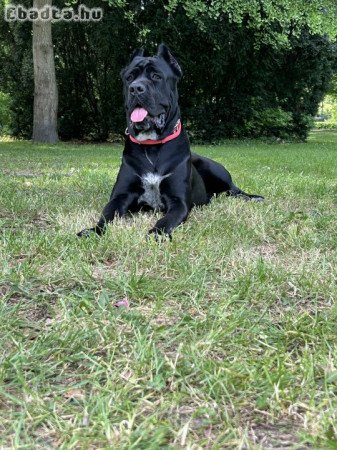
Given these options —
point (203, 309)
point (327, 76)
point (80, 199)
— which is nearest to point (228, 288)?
point (203, 309)

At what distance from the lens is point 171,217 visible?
3467 mm

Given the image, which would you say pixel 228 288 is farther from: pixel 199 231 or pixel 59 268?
pixel 199 231

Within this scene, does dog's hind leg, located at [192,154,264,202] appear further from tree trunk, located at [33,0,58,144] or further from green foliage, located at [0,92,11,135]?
green foliage, located at [0,92,11,135]

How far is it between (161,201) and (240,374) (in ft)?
8.27

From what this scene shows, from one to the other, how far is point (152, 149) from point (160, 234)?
0.94 m

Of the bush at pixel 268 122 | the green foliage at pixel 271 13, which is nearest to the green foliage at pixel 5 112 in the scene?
the green foliage at pixel 271 13

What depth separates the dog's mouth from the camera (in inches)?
146

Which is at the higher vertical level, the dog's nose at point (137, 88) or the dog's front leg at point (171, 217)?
the dog's nose at point (137, 88)

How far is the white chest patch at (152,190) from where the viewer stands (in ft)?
12.6

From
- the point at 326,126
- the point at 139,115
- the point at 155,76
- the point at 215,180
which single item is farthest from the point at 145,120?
the point at 326,126

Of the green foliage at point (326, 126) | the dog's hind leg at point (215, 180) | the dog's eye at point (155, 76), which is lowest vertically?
the green foliage at point (326, 126)

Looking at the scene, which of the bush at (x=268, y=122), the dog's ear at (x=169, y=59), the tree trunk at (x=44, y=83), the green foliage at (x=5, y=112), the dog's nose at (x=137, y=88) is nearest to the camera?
the dog's nose at (x=137, y=88)

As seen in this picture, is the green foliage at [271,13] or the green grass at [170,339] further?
the green foliage at [271,13]

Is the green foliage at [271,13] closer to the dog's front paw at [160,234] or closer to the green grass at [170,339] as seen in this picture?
the dog's front paw at [160,234]
